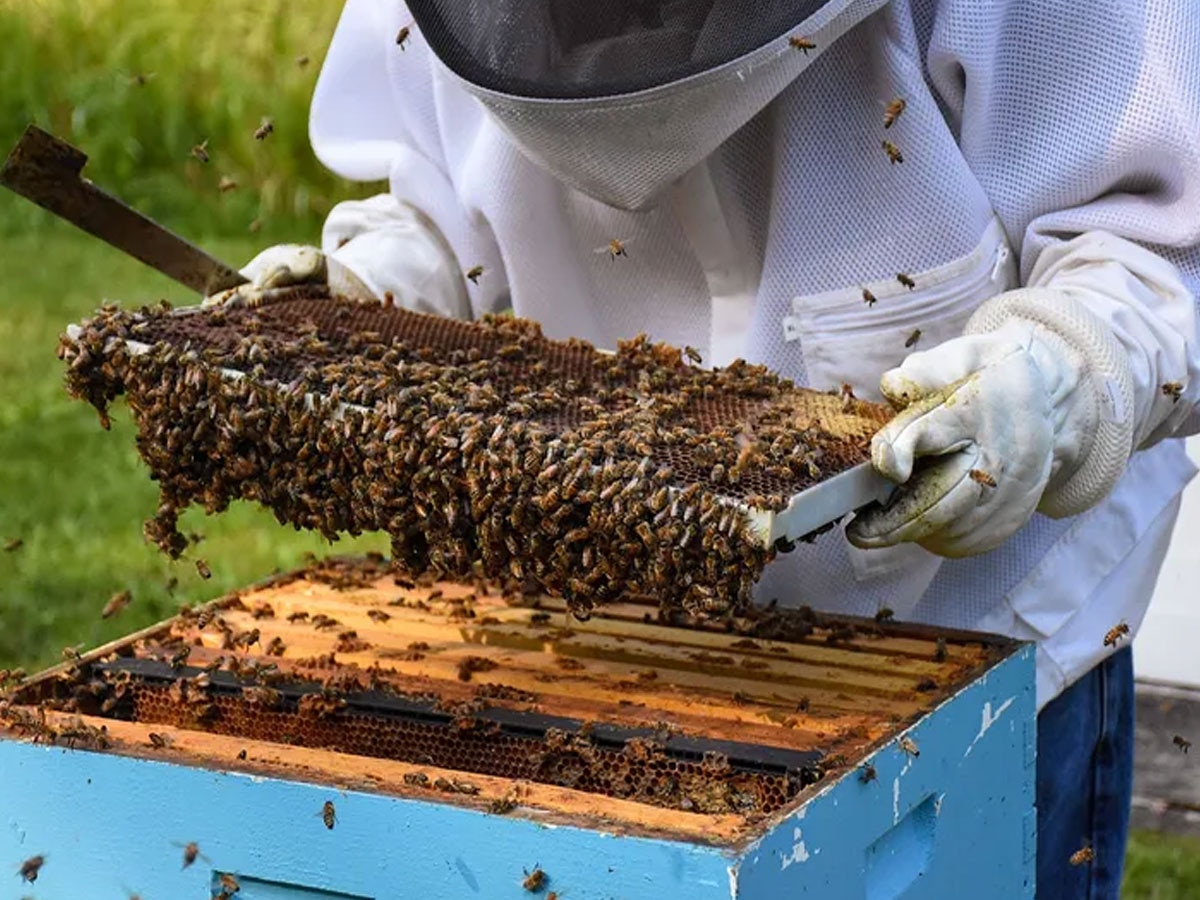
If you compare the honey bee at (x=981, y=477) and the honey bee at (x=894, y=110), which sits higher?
the honey bee at (x=894, y=110)

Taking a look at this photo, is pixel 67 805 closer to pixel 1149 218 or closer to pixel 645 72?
pixel 645 72

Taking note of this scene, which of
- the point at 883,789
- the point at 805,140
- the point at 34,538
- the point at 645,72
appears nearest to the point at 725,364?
the point at 805,140

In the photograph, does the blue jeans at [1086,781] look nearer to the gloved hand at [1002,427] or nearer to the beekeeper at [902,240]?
the beekeeper at [902,240]

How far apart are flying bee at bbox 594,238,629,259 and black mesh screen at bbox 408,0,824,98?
1.32 ft

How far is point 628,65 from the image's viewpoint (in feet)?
8.07

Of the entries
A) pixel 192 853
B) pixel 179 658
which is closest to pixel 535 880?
pixel 192 853

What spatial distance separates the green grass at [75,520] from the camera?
5.60 m

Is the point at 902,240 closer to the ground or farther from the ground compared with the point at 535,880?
farther from the ground

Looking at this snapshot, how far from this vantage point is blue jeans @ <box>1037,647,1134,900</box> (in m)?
2.96

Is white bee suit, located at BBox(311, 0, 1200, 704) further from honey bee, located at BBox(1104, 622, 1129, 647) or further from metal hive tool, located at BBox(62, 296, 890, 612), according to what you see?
metal hive tool, located at BBox(62, 296, 890, 612)

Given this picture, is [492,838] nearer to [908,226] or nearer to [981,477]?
[981,477]

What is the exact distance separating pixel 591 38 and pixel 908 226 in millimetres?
535

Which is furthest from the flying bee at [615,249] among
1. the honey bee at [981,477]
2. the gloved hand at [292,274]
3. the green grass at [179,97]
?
the green grass at [179,97]

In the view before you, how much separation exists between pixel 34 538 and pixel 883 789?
14.7 ft
